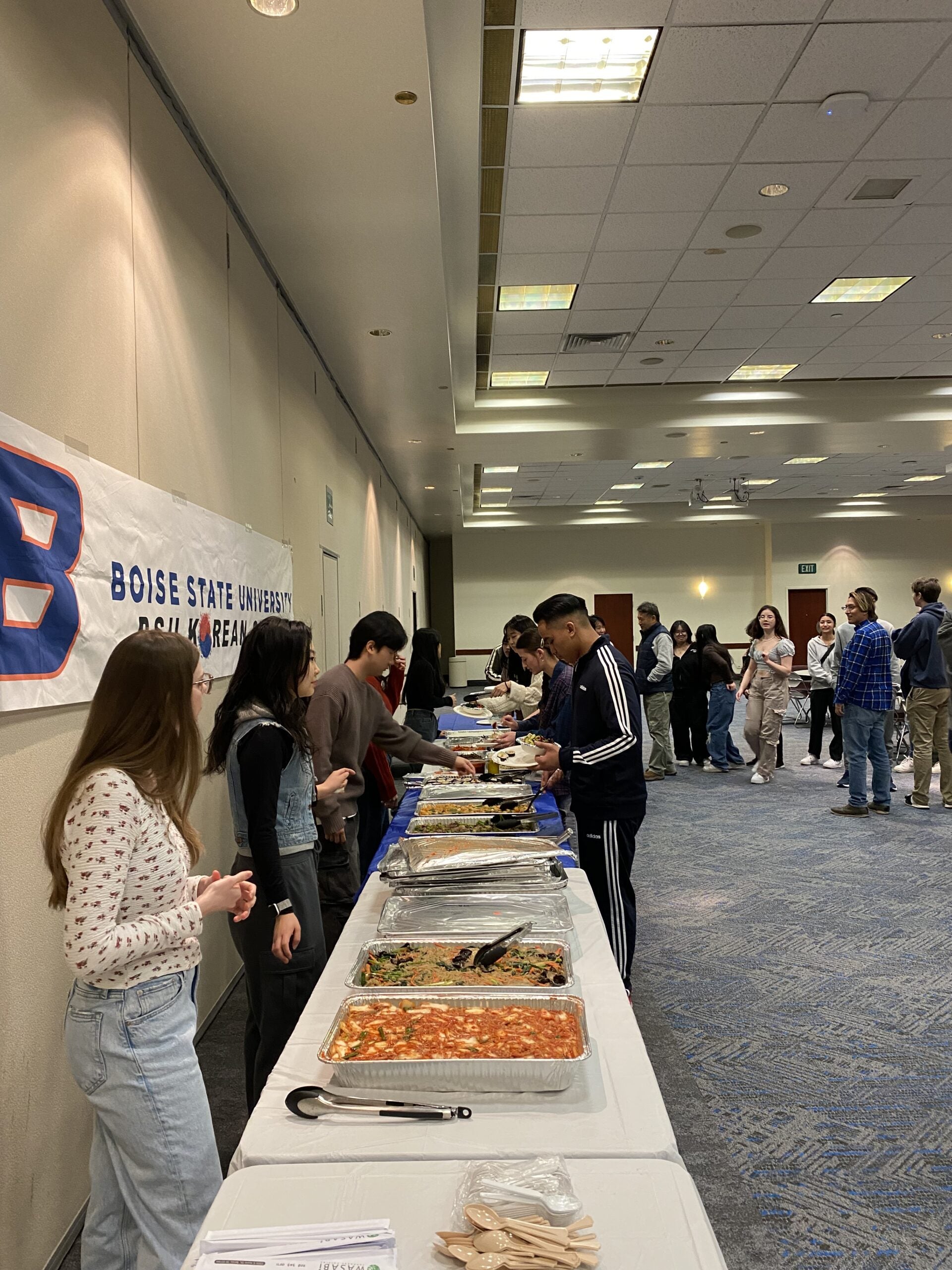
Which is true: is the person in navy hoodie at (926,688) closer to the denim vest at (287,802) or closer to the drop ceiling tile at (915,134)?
the drop ceiling tile at (915,134)

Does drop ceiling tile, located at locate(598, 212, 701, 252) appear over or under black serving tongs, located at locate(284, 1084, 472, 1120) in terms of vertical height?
over

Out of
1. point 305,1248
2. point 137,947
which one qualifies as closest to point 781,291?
point 137,947

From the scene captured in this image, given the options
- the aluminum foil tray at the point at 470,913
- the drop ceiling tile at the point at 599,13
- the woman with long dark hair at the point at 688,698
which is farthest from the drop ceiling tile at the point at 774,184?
the woman with long dark hair at the point at 688,698

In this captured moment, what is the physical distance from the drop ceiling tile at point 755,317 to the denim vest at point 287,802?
5.62m

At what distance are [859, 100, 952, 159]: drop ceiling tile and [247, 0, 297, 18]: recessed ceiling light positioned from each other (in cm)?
277

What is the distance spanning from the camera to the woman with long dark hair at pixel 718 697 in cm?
864

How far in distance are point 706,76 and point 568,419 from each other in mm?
5492

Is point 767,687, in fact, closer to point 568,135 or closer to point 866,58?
point 568,135

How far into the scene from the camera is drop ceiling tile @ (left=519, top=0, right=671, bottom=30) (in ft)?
10.9

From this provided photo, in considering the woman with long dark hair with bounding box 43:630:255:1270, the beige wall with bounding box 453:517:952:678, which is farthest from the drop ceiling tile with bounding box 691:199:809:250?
the beige wall with bounding box 453:517:952:678

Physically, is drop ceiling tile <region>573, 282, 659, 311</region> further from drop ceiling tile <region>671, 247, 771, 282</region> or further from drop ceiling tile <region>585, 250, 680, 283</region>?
drop ceiling tile <region>671, 247, 771, 282</region>

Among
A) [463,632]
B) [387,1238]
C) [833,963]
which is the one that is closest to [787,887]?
[833,963]

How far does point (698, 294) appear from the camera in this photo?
6.43m

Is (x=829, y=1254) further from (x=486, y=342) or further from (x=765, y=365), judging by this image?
(x=765, y=365)
